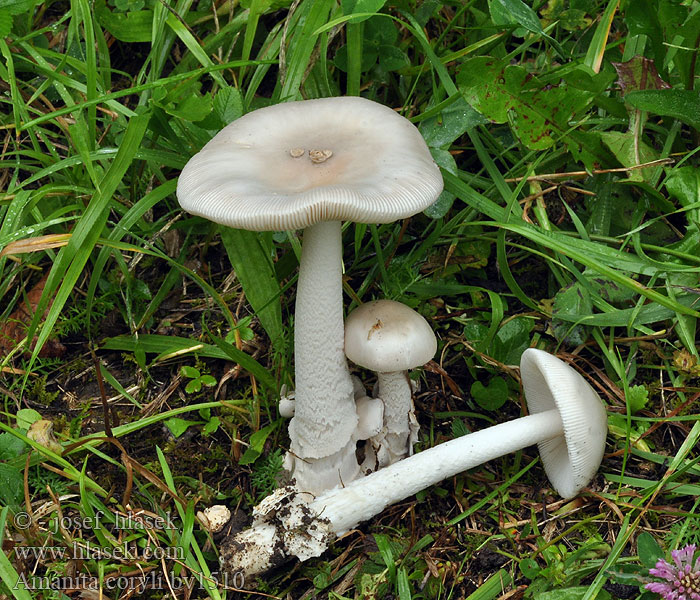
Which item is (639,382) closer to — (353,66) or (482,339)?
(482,339)

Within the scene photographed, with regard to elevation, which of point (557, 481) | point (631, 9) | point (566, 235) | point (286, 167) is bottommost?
point (557, 481)

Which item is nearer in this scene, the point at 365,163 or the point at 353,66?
the point at 365,163

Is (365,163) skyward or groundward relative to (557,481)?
skyward

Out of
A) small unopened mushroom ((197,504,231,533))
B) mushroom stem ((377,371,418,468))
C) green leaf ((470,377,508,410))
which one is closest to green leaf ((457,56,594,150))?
green leaf ((470,377,508,410))

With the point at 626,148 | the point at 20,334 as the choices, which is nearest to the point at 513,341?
the point at 626,148

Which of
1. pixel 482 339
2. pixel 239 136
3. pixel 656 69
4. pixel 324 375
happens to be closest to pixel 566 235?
pixel 482 339

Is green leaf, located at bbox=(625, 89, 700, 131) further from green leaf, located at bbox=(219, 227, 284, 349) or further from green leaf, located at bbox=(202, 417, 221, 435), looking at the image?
green leaf, located at bbox=(202, 417, 221, 435)
